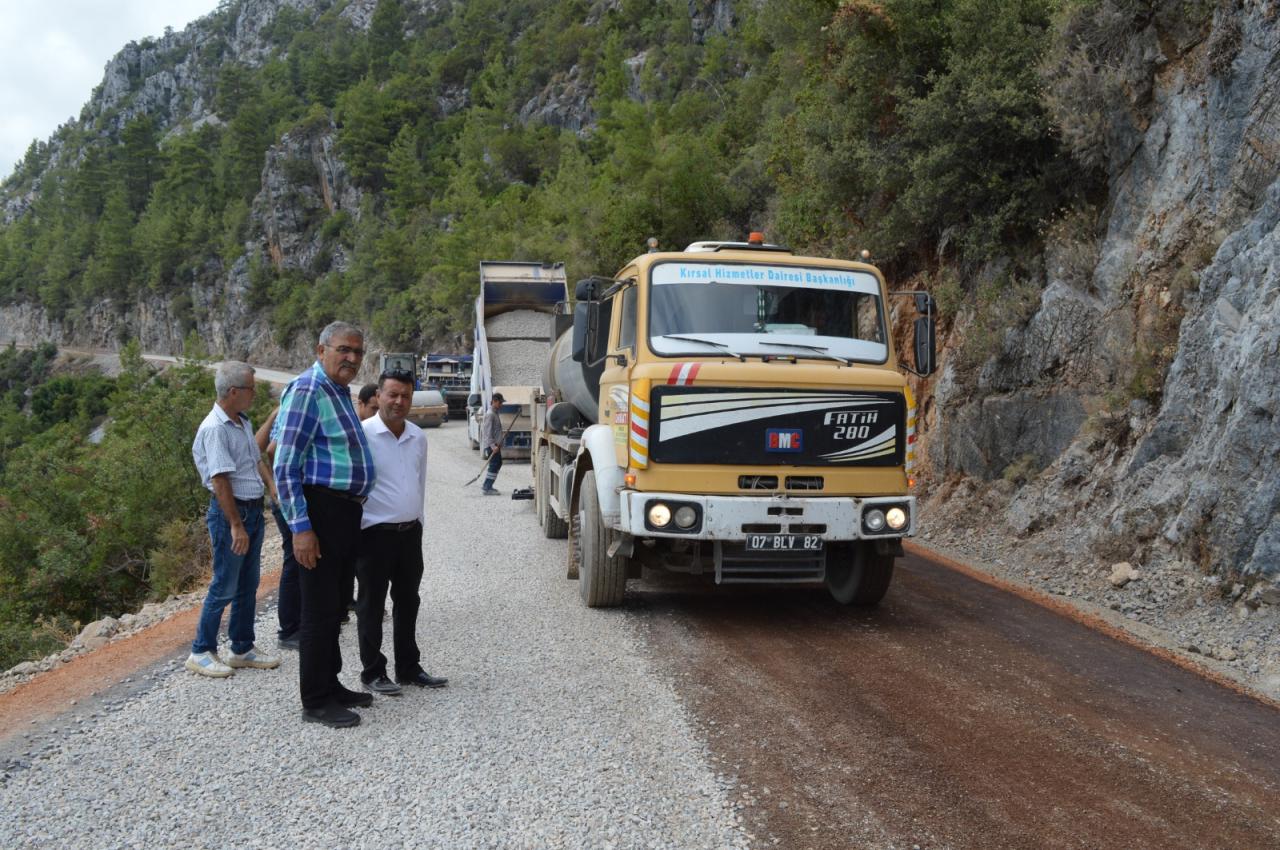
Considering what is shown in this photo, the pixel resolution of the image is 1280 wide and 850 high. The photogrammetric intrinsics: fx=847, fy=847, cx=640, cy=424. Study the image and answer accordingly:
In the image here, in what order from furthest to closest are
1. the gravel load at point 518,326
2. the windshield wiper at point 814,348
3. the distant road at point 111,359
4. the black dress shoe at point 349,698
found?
1. the distant road at point 111,359
2. the gravel load at point 518,326
3. the windshield wiper at point 814,348
4. the black dress shoe at point 349,698

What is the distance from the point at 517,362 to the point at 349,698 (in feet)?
52.7

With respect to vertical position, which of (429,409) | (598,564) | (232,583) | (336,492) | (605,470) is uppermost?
(336,492)

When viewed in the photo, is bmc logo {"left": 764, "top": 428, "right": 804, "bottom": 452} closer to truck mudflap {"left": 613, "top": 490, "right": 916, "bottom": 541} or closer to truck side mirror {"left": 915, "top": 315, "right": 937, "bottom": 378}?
truck mudflap {"left": 613, "top": 490, "right": 916, "bottom": 541}

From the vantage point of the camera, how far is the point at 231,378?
5.19 metres

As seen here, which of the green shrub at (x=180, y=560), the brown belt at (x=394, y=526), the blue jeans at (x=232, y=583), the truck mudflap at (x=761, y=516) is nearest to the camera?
the brown belt at (x=394, y=526)

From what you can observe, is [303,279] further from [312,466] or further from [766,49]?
[312,466]

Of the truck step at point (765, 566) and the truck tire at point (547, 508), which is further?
the truck tire at point (547, 508)

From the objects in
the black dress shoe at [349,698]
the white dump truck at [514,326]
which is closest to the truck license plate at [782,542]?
the black dress shoe at [349,698]

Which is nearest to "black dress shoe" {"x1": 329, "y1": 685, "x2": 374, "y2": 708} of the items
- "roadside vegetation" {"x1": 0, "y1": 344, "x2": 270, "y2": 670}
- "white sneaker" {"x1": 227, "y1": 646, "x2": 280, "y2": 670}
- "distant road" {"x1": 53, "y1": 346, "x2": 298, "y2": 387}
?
"white sneaker" {"x1": 227, "y1": 646, "x2": 280, "y2": 670}

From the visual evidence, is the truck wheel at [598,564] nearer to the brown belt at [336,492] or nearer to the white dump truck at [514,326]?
the brown belt at [336,492]

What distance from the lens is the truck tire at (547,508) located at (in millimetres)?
10461

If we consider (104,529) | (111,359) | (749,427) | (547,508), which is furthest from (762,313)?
(111,359)

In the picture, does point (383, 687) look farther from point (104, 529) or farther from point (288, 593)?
point (104, 529)

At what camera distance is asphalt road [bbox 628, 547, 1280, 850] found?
11.6 feet
